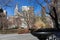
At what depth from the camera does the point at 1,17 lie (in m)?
55.8

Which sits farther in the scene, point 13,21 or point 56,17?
point 13,21

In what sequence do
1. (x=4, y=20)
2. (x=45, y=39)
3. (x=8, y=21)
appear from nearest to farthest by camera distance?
(x=45, y=39), (x=4, y=20), (x=8, y=21)

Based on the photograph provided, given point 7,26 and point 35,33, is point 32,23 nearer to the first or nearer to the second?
point 7,26

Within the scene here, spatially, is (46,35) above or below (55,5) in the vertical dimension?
below

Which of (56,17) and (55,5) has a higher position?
(55,5)

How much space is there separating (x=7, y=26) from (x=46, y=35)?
159ft

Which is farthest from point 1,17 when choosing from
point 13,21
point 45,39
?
point 45,39

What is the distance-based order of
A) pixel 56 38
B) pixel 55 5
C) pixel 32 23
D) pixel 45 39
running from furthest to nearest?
pixel 32 23 → pixel 55 5 → pixel 45 39 → pixel 56 38

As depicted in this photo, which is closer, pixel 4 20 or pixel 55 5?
pixel 55 5

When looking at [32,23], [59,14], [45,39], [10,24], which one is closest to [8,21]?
[10,24]

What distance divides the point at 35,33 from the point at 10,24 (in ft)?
168

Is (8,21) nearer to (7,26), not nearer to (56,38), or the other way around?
(7,26)

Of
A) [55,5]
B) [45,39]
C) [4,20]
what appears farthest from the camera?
[4,20]

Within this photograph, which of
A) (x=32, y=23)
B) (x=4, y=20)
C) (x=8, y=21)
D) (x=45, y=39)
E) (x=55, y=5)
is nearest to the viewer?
(x=45, y=39)
